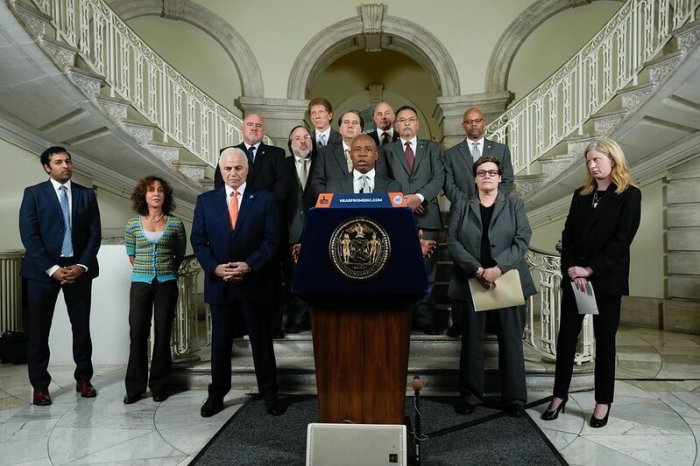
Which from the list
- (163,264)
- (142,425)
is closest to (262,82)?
(163,264)

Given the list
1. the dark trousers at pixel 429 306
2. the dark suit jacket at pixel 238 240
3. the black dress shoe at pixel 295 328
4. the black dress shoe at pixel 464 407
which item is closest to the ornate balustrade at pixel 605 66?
the dark trousers at pixel 429 306

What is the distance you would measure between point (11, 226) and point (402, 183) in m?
4.12

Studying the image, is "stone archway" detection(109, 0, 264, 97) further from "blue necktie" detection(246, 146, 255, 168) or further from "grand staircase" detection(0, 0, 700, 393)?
"blue necktie" detection(246, 146, 255, 168)

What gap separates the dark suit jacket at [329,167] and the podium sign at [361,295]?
1.37 metres

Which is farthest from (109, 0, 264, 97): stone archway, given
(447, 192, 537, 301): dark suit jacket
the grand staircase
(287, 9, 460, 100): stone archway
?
(447, 192, 537, 301): dark suit jacket

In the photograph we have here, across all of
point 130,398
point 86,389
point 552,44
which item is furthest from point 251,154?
point 552,44

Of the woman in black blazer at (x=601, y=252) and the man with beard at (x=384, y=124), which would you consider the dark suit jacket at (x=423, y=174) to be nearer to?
the man with beard at (x=384, y=124)

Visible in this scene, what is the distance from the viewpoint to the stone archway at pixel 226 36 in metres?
8.30

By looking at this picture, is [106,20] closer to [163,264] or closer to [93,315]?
[93,315]

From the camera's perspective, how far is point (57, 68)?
4.76m

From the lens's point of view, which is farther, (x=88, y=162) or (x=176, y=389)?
(x=88, y=162)

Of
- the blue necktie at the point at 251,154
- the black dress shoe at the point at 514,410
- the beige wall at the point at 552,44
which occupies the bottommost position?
the black dress shoe at the point at 514,410

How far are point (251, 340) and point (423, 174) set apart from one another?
5.03 feet

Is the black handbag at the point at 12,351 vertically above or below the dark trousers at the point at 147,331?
below
